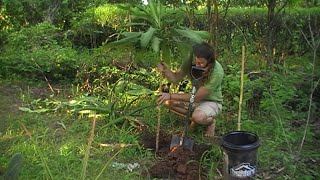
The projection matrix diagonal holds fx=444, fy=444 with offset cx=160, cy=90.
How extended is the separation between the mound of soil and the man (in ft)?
1.04

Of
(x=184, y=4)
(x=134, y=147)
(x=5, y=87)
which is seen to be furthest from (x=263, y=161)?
(x=5, y=87)

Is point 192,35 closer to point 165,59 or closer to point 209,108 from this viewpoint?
point 165,59

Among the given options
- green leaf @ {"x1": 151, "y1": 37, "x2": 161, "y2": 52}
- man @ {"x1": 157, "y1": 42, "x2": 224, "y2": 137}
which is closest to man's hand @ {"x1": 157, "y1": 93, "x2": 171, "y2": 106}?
man @ {"x1": 157, "y1": 42, "x2": 224, "y2": 137}

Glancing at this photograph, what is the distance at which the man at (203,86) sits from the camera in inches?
166

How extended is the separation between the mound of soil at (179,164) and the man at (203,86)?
318 millimetres

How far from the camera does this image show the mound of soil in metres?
3.85

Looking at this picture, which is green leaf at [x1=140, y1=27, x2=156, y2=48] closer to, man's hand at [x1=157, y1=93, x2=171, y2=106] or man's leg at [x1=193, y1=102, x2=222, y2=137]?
man's hand at [x1=157, y1=93, x2=171, y2=106]

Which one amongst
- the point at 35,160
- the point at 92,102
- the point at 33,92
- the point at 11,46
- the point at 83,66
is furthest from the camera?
the point at 11,46

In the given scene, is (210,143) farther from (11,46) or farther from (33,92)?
(11,46)

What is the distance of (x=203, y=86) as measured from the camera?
4.37m

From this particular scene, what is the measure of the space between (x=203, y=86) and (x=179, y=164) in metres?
0.86

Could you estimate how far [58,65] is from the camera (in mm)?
6773

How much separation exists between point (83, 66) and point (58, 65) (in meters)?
0.41

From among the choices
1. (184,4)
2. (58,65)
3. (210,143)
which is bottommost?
(210,143)
